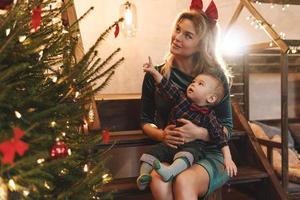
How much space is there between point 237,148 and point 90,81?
4.58ft

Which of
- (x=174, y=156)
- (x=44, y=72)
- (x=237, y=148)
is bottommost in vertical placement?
(x=237, y=148)

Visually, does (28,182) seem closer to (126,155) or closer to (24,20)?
(24,20)

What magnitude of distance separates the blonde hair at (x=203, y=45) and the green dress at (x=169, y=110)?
2.2 inches

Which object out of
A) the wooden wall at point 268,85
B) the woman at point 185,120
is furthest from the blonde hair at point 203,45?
the wooden wall at point 268,85

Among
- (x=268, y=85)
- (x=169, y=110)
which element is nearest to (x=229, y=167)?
(x=169, y=110)

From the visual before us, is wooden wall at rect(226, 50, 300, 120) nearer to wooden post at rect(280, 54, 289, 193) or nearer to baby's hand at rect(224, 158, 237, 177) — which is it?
wooden post at rect(280, 54, 289, 193)

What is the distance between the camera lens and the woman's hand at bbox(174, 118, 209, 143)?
181 centimetres

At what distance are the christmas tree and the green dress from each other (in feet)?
1.98

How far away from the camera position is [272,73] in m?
3.78

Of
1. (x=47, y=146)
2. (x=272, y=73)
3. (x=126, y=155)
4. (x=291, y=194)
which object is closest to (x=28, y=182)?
(x=47, y=146)

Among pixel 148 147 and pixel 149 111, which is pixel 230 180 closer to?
pixel 149 111

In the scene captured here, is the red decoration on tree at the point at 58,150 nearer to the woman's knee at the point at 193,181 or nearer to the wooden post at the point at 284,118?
the woman's knee at the point at 193,181

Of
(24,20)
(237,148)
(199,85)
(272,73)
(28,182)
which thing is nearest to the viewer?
(28,182)

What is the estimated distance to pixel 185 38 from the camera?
1934 millimetres
